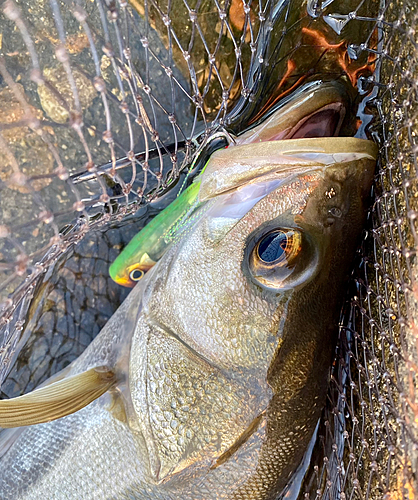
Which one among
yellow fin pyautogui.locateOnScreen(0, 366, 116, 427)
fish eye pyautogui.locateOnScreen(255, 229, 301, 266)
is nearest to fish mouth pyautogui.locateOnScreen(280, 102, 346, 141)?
fish eye pyautogui.locateOnScreen(255, 229, 301, 266)

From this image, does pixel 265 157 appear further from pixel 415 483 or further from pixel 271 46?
pixel 415 483

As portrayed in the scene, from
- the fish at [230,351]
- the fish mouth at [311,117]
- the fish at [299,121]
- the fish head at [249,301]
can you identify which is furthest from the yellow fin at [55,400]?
the fish mouth at [311,117]

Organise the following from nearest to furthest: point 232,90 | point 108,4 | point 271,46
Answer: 1. point 108,4
2. point 271,46
3. point 232,90

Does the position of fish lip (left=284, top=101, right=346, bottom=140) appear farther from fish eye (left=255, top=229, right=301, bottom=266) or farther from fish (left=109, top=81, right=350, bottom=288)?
fish eye (left=255, top=229, right=301, bottom=266)

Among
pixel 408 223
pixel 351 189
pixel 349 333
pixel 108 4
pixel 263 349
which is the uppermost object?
pixel 108 4

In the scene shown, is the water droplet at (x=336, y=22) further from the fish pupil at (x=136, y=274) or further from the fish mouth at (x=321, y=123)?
the fish pupil at (x=136, y=274)

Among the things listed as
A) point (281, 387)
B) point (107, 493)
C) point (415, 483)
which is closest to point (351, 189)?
point (281, 387)

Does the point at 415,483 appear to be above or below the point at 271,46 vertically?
below
